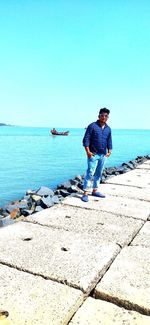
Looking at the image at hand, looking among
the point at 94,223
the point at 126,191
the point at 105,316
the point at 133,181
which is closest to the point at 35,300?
the point at 105,316

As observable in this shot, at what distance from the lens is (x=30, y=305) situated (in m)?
2.19

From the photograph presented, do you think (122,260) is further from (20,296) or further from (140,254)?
(20,296)

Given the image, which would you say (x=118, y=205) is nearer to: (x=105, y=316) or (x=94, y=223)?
(x=94, y=223)

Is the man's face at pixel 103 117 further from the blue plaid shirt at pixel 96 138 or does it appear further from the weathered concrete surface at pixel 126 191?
the weathered concrete surface at pixel 126 191

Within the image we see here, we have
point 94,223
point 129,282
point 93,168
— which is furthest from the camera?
point 93,168

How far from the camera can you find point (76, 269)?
107 inches

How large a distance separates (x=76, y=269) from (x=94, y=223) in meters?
1.39

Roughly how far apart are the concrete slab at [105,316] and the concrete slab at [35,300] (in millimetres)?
58

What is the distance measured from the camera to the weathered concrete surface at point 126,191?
577 cm

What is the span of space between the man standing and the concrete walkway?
48.0 inches

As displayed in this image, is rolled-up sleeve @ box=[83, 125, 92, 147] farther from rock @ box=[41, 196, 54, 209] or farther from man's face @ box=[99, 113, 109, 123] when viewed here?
rock @ box=[41, 196, 54, 209]

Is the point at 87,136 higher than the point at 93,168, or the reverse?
the point at 87,136

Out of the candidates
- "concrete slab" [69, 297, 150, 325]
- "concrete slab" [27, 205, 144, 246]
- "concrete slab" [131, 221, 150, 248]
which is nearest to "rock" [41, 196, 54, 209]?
"concrete slab" [27, 205, 144, 246]

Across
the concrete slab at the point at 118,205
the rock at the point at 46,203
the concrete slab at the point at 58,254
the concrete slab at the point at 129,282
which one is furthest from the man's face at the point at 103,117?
the concrete slab at the point at 129,282
